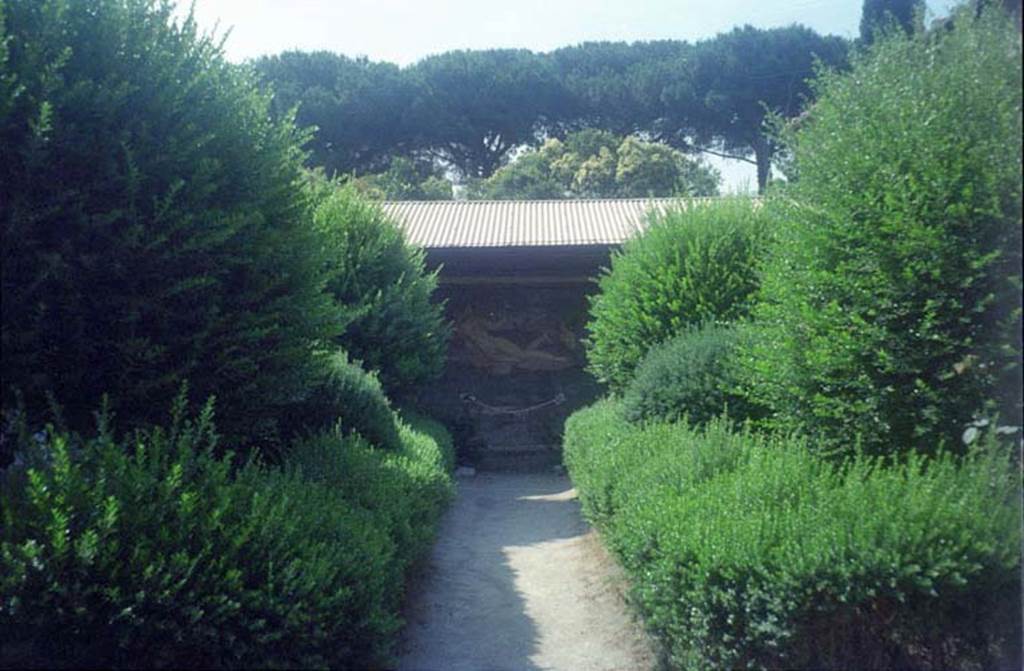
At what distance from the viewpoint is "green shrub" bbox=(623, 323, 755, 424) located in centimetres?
743

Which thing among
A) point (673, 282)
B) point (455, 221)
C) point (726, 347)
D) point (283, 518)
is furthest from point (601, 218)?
point (283, 518)

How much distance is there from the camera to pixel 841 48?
20500 mm

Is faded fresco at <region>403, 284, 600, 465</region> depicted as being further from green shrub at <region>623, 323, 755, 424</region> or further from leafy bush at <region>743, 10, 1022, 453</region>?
leafy bush at <region>743, 10, 1022, 453</region>

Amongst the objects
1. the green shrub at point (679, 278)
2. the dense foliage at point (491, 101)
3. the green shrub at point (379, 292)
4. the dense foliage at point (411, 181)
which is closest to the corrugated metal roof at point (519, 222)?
the green shrub at point (379, 292)

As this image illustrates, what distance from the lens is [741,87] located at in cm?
2391

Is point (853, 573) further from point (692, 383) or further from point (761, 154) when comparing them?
point (761, 154)

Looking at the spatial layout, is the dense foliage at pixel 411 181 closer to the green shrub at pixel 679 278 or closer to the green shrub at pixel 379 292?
the green shrub at pixel 379 292

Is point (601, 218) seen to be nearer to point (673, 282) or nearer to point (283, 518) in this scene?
point (673, 282)

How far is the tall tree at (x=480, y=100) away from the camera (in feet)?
88.3

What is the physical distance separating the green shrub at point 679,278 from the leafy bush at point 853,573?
424cm

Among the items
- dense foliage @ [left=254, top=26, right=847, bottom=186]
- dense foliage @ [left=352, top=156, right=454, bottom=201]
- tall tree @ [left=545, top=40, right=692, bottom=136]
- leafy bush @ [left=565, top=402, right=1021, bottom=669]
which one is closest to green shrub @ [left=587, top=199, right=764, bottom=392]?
leafy bush @ [left=565, top=402, right=1021, bottom=669]

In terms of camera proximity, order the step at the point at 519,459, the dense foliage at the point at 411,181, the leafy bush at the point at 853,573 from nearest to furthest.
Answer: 1. the leafy bush at the point at 853,573
2. the step at the point at 519,459
3. the dense foliage at the point at 411,181

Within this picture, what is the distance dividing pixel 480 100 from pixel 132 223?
75.8 ft

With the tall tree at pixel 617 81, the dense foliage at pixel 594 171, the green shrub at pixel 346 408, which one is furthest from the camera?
the tall tree at pixel 617 81
